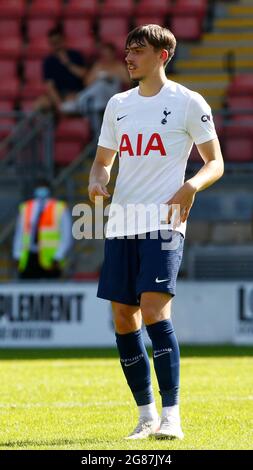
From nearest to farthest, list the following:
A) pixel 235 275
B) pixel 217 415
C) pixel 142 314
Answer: pixel 142 314 < pixel 217 415 < pixel 235 275

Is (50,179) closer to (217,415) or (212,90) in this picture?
(212,90)

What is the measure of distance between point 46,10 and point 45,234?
620 cm

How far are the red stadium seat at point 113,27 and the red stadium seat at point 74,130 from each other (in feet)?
9.55

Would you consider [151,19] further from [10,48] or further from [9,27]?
[9,27]

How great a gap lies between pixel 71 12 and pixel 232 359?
9.56 metres

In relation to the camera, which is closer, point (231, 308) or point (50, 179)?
point (231, 308)

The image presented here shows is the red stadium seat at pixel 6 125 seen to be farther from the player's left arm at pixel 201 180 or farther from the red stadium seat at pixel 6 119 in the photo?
the player's left arm at pixel 201 180

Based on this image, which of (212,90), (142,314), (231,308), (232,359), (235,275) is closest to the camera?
(142,314)

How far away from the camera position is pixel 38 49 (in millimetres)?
20156

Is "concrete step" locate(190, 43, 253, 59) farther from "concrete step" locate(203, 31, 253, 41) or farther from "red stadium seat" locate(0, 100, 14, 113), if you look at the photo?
"red stadium seat" locate(0, 100, 14, 113)

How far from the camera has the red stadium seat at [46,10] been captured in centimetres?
2072

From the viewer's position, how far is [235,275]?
640 inches

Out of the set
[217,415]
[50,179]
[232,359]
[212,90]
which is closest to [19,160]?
[50,179]

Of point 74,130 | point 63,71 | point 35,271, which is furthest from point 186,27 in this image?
point 35,271
